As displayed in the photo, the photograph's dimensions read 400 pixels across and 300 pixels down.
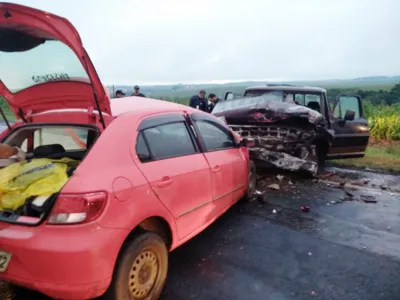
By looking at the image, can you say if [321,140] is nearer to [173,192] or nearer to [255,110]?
[255,110]

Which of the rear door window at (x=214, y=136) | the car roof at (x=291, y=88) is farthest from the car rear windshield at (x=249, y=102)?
the rear door window at (x=214, y=136)

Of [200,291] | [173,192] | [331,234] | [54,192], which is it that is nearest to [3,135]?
[54,192]

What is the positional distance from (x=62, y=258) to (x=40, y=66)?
170 cm

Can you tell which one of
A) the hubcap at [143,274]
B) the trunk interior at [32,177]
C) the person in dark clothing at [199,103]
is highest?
the trunk interior at [32,177]

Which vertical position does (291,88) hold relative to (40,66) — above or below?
below

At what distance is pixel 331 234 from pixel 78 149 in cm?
317

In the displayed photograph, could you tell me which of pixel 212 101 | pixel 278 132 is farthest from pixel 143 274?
pixel 212 101

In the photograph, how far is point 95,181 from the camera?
2.46 meters

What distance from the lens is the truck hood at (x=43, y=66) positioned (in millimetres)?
2570

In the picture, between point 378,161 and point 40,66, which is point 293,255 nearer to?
point 40,66

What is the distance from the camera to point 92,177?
2.48 meters

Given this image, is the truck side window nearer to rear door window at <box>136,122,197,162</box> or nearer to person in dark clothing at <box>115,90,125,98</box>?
rear door window at <box>136,122,197,162</box>

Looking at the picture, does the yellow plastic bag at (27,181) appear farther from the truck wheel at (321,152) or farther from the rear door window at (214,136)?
the truck wheel at (321,152)

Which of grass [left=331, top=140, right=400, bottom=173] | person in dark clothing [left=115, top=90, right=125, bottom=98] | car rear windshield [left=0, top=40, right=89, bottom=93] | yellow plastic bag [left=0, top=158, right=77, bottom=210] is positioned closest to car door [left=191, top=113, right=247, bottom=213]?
car rear windshield [left=0, top=40, right=89, bottom=93]
